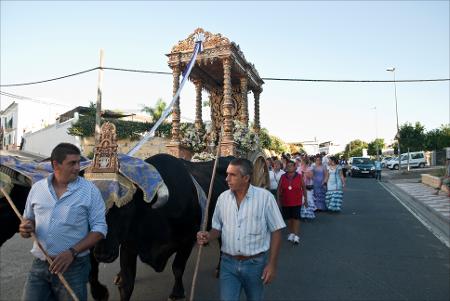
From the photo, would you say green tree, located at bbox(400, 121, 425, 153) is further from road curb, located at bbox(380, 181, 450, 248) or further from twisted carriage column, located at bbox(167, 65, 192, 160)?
twisted carriage column, located at bbox(167, 65, 192, 160)

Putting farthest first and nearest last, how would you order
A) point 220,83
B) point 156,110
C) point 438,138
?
point 438,138 < point 156,110 < point 220,83

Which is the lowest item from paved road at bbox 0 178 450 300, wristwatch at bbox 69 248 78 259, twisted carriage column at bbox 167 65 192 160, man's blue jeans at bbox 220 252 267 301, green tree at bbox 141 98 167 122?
paved road at bbox 0 178 450 300

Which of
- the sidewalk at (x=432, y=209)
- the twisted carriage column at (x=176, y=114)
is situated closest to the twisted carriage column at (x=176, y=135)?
the twisted carriage column at (x=176, y=114)

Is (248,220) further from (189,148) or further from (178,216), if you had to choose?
(189,148)

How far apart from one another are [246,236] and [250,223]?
0.11 metres

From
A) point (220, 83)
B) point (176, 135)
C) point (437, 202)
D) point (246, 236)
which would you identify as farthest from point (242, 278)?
point (437, 202)

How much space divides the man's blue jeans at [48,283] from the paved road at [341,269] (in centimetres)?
221

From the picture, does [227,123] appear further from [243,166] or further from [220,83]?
[243,166]

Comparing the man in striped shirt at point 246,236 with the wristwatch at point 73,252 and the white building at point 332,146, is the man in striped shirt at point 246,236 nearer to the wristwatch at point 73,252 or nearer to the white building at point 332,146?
the wristwatch at point 73,252

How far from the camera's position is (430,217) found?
33.9 feet

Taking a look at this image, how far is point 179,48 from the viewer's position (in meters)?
10.4

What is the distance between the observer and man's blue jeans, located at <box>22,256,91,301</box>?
8.70ft

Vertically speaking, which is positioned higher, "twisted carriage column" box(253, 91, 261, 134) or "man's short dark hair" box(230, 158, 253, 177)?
"twisted carriage column" box(253, 91, 261, 134)

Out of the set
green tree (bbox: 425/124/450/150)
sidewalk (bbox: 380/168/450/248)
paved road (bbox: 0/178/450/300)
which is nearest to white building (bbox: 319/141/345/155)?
green tree (bbox: 425/124/450/150)
